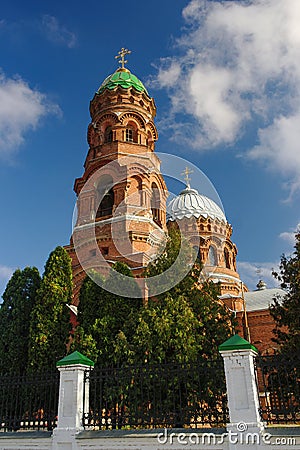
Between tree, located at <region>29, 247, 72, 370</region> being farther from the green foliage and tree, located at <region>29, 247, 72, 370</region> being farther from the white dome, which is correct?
the white dome

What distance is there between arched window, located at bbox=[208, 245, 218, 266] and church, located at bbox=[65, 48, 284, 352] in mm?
504

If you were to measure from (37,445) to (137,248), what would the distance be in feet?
37.8

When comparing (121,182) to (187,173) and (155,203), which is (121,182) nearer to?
(155,203)

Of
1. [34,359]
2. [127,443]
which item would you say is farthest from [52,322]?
[127,443]

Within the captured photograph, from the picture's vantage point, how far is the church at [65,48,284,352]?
18047mm

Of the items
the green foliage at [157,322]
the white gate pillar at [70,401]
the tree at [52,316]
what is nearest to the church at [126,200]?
the tree at [52,316]

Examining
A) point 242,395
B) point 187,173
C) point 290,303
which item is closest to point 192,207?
point 187,173

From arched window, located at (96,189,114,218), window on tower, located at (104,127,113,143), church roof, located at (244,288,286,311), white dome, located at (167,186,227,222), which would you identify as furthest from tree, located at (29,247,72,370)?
white dome, located at (167,186,227,222)

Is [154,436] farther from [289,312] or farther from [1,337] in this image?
[1,337]

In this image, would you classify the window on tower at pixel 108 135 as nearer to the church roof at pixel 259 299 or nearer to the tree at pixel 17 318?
the tree at pixel 17 318

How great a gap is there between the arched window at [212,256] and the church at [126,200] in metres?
0.50

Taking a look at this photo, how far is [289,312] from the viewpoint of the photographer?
11633 millimetres

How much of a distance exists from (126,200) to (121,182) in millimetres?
1141

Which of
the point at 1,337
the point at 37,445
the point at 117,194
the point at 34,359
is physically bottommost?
the point at 37,445
